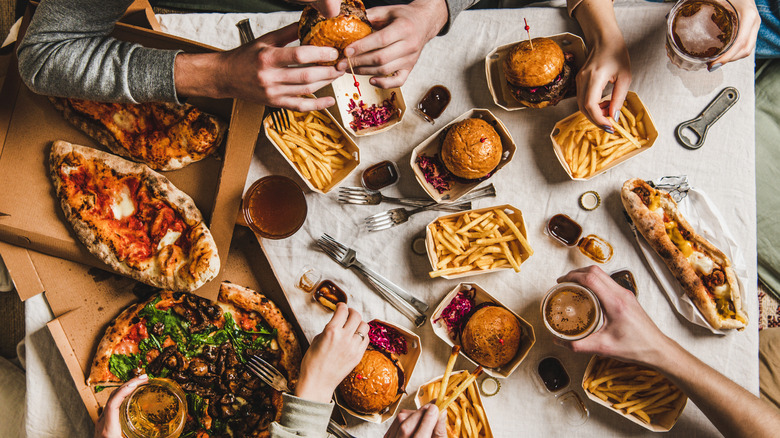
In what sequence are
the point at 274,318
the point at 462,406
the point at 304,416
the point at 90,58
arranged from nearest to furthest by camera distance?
the point at 90,58 → the point at 304,416 → the point at 462,406 → the point at 274,318

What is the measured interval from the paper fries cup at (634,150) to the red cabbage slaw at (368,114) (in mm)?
1042

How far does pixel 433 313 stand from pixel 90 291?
229cm

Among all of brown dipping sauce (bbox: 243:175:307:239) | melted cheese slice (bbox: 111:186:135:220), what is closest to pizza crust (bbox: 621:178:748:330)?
brown dipping sauce (bbox: 243:175:307:239)

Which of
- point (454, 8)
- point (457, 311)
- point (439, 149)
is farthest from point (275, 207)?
point (454, 8)

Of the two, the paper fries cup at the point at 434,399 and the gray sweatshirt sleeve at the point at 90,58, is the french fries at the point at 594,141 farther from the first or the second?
the gray sweatshirt sleeve at the point at 90,58

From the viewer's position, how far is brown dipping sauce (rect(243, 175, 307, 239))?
307cm

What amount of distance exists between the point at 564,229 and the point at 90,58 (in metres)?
3.00

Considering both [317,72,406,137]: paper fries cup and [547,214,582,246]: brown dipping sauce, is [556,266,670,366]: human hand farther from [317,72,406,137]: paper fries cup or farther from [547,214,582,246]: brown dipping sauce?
[317,72,406,137]: paper fries cup

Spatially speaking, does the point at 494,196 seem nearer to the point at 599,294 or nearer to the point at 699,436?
the point at 599,294

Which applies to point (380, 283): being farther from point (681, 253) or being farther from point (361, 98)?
point (681, 253)

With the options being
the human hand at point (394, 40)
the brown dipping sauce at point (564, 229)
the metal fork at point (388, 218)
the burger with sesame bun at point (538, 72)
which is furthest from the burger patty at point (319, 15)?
the brown dipping sauce at point (564, 229)

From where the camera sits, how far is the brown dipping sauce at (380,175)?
3.28 metres

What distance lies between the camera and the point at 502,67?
321cm

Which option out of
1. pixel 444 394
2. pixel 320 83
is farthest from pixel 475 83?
pixel 444 394
